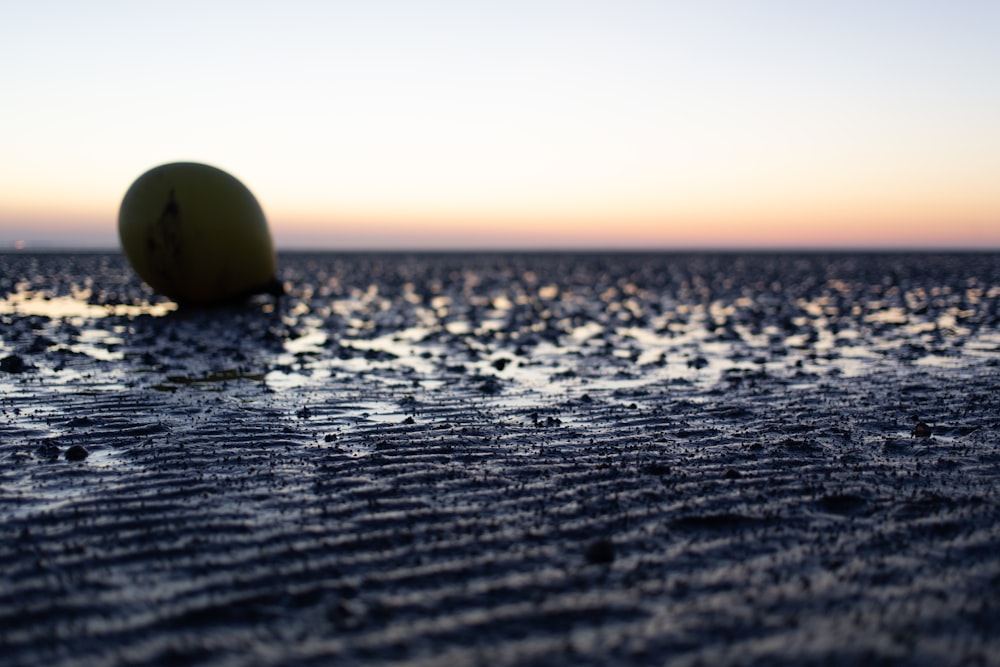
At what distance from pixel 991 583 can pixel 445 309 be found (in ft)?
46.7

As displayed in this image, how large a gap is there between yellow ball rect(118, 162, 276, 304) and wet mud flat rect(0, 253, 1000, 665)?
13.5ft

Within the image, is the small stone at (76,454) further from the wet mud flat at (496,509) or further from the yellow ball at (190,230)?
the yellow ball at (190,230)

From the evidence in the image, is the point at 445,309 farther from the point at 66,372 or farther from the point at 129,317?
the point at 66,372

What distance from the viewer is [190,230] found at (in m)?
13.4

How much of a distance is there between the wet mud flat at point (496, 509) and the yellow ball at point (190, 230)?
162 inches

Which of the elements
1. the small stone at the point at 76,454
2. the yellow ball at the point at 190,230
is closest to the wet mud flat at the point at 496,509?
the small stone at the point at 76,454

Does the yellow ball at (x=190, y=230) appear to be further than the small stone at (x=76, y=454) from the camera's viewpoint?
Yes

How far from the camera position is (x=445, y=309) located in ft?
55.7

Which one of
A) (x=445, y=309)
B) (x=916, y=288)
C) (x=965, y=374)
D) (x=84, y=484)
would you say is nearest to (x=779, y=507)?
(x=84, y=484)

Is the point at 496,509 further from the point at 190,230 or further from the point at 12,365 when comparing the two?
the point at 190,230

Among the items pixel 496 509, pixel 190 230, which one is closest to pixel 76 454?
pixel 496 509

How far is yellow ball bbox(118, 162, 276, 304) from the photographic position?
43.9 feet

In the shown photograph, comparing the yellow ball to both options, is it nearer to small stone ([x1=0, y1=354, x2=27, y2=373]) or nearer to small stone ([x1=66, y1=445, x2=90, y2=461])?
small stone ([x1=0, y1=354, x2=27, y2=373])

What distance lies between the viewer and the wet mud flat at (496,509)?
2.82 m
